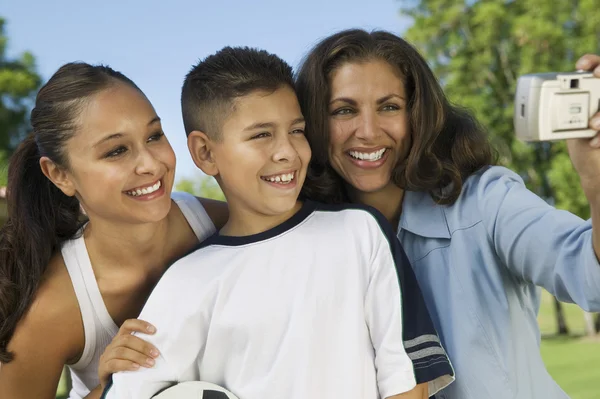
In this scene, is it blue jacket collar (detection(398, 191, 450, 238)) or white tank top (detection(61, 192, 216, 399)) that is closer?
blue jacket collar (detection(398, 191, 450, 238))

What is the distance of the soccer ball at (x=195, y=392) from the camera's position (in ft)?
7.48

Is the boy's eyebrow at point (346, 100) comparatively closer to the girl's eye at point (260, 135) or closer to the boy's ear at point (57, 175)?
the girl's eye at point (260, 135)

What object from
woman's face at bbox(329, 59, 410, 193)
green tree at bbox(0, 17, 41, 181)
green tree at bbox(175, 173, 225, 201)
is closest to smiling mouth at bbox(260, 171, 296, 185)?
woman's face at bbox(329, 59, 410, 193)

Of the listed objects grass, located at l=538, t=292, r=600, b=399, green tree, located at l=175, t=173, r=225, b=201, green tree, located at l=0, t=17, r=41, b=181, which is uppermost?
green tree, located at l=0, t=17, r=41, b=181

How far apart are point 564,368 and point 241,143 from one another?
15.4 meters

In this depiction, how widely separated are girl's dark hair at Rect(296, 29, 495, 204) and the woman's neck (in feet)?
0.39

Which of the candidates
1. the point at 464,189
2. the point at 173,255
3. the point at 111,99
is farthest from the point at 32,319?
the point at 464,189

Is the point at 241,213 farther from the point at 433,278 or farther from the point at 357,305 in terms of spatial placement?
the point at 433,278

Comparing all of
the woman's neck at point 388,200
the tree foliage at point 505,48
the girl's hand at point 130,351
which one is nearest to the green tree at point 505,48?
the tree foliage at point 505,48

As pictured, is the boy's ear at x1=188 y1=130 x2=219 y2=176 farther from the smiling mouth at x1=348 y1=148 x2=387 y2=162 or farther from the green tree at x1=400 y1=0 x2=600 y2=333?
the green tree at x1=400 y1=0 x2=600 y2=333

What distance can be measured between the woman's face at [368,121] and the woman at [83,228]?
0.59 metres

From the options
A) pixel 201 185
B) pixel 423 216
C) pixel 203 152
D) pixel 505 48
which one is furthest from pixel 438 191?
pixel 201 185

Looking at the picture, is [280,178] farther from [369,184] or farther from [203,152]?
Result: [369,184]

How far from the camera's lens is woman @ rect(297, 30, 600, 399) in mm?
2473
